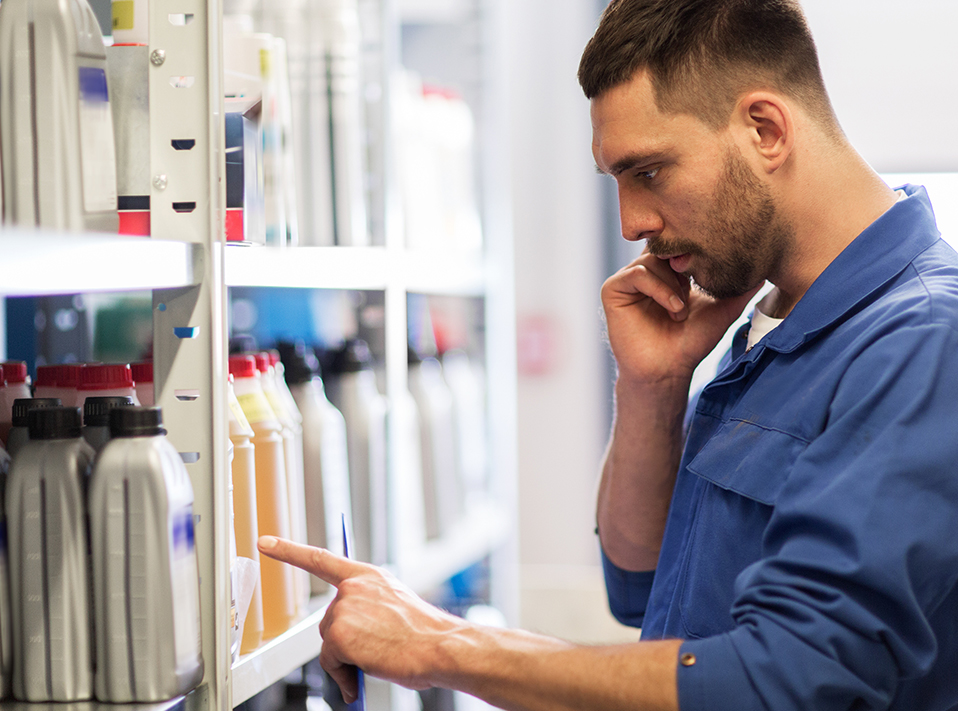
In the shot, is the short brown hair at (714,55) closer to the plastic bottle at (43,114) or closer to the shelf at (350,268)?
the shelf at (350,268)

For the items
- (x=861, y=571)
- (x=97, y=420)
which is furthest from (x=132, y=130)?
(x=861, y=571)

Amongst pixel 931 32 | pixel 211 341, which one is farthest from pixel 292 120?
pixel 931 32

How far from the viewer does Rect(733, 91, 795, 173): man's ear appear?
112cm

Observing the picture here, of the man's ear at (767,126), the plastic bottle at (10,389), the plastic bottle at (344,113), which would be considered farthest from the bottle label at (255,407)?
the man's ear at (767,126)

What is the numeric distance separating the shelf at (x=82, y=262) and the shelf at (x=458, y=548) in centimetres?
96

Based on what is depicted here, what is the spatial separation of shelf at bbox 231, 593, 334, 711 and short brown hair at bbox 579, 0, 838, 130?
834 mm

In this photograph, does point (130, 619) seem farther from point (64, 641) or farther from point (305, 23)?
point (305, 23)

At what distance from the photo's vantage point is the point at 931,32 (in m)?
2.45

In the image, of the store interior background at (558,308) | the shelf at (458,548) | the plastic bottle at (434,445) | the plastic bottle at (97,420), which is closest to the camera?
the plastic bottle at (97,420)

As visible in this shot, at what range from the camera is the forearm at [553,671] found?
889 millimetres

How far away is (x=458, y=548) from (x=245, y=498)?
0.99 meters

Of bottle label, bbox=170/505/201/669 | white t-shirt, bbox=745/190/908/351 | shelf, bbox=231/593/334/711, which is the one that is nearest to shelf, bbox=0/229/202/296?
bottle label, bbox=170/505/201/669

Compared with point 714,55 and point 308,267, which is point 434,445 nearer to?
point 308,267

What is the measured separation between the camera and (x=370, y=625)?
3.28 feet
